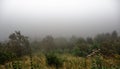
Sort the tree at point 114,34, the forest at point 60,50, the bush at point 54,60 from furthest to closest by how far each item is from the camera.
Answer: the tree at point 114,34 → the bush at point 54,60 → the forest at point 60,50

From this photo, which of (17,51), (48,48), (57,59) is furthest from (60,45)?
(17,51)

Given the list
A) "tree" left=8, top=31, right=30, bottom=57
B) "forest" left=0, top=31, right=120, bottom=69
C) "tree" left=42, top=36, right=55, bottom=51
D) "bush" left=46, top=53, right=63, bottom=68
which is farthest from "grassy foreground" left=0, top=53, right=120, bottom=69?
"tree" left=42, top=36, right=55, bottom=51

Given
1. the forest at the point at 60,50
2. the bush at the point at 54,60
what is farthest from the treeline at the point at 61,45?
the bush at the point at 54,60

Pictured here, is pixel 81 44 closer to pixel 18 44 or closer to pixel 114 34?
pixel 114 34

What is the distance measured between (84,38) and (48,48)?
1.71m

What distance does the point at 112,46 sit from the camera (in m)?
11.6

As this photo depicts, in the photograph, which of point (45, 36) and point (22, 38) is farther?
point (45, 36)

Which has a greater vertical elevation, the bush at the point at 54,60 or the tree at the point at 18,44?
the tree at the point at 18,44

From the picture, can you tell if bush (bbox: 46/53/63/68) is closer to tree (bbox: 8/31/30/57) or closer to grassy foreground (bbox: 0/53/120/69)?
grassy foreground (bbox: 0/53/120/69)

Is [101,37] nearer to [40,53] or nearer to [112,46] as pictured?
[112,46]

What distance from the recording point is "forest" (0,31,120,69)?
889cm

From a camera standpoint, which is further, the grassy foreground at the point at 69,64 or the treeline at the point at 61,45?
the treeline at the point at 61,45

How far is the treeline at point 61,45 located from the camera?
9.73 meters

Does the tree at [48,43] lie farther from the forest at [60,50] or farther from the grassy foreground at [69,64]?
the grassy foreground at [69,64]
